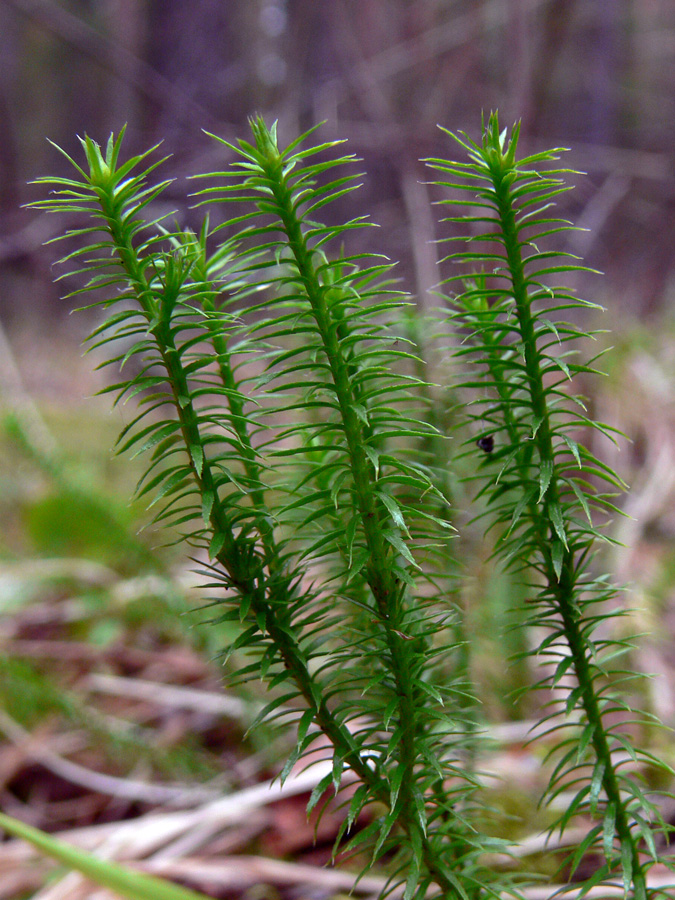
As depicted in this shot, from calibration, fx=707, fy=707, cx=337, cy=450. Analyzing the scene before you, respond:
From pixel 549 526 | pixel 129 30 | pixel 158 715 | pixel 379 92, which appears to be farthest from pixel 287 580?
pixel 129 30

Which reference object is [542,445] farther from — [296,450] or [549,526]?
[296,450]

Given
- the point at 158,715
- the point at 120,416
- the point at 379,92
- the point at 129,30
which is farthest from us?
→ the point at 129,30

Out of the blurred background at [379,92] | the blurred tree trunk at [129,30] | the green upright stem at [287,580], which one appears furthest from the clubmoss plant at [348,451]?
the blurred tree trunk at [129,30]

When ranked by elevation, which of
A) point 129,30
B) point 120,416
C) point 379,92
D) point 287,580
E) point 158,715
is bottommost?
point 287,580

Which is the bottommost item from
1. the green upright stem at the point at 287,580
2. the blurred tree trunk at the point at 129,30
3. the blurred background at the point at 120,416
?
the green upright stem at the point at 287,580

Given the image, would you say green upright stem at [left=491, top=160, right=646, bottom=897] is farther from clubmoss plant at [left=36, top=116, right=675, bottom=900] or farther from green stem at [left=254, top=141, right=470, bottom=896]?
green stem at [left=254, top=141, right=470, bottom=896]

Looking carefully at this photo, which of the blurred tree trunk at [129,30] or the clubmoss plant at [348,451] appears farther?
the blurred tree trunk at [129,30]

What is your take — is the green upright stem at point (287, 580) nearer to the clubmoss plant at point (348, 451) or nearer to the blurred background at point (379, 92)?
the clubmoss plant at point (348, 451)

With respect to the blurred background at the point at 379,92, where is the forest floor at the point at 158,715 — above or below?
below

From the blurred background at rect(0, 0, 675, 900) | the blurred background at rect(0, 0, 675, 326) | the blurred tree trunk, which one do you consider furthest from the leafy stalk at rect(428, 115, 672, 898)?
the blurred tree trunk
